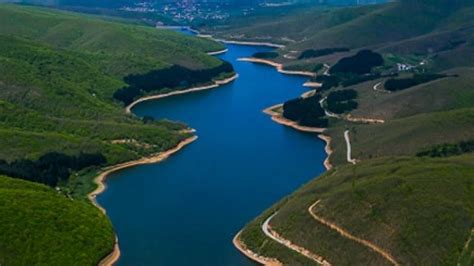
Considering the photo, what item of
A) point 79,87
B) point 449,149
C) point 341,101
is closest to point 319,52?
point 341,101

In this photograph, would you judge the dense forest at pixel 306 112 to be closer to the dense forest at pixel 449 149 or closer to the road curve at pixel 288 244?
the dense forest at pixel 449 149

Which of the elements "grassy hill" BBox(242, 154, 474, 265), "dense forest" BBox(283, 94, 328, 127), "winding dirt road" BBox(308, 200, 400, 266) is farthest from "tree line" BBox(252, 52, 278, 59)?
"winding dirt road" BBox(308, 200, 400, 266)

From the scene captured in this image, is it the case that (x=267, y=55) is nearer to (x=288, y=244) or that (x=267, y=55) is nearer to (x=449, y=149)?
(x=449, y=149)

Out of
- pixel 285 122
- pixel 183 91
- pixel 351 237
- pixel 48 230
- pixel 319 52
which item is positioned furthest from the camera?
pixel 319 52

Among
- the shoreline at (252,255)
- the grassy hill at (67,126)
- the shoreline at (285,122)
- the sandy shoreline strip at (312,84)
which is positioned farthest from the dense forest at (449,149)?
the sandy shoreline strip at (312,84)

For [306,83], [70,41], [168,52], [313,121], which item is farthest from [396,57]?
[70,41]

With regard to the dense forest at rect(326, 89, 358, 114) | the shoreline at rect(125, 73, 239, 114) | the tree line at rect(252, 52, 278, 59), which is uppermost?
the dense forest at rect(326, 89, 358, 114)

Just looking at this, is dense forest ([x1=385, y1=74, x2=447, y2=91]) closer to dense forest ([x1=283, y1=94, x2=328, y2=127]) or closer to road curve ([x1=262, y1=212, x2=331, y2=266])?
dense forest ([x1=283, y1=94, x2=328, y2=127])
